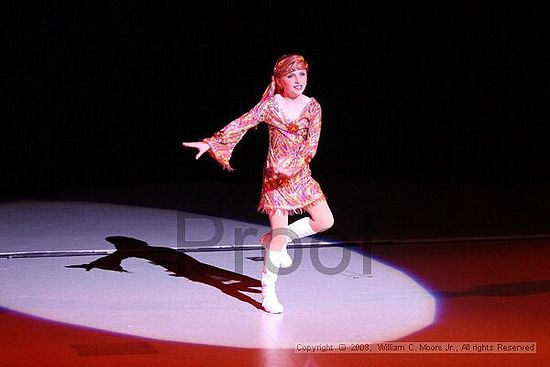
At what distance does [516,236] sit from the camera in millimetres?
7129

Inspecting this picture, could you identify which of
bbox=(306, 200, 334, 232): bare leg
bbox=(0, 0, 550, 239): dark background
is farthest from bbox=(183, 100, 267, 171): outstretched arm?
bbox=(0, 0, 550, 239): dark background

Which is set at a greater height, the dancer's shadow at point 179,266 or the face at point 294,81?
the face at point 294,81

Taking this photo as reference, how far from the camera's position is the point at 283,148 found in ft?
16.8

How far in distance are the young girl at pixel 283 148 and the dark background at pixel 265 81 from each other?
5.15 metres

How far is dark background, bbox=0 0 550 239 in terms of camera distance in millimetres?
10789

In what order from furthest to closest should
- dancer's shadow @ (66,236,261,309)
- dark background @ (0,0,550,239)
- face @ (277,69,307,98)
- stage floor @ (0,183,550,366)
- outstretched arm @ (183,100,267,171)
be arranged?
dark background @ (0,0,550,239), dancer's shadow @ (66,236,261,309), outstretched arm @ (183,100,267,171), face @ (277,69,307,98), stage floor @ (0,183,550,366)

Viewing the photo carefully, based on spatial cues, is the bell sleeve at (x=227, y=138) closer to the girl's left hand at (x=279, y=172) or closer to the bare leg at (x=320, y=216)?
the girl's left hand at (x=279, y=172)

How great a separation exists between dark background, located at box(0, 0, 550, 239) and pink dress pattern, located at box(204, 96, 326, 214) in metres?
5.15

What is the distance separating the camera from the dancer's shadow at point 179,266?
577cm

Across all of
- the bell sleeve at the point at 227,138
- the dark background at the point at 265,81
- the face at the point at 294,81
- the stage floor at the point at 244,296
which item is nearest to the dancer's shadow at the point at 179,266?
the stage floor at the point at 244,296

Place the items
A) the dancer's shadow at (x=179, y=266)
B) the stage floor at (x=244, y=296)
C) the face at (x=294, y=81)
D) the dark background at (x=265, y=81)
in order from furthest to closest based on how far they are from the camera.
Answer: the dark background at (x=265, y=81), the dancer's shadow at (x=179, y=266), the face at (x=294, y=81), the stage floor at (x=244, y=296)

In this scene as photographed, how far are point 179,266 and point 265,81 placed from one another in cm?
495

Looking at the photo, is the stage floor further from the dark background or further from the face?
the dark background

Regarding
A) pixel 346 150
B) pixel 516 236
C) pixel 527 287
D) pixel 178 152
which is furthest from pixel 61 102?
pixel 527 287
